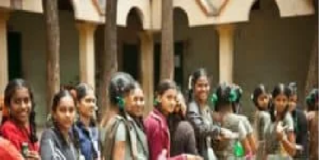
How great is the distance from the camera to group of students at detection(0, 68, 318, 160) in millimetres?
3926

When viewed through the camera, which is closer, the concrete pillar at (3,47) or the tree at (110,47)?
the tree at (110,47)

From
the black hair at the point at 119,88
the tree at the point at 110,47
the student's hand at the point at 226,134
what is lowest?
the student's hand at the point at 226,134

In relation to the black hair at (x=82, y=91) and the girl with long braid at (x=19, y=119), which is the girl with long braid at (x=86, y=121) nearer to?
the black hair at (x=82, y=91)

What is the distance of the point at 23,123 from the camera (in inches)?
154

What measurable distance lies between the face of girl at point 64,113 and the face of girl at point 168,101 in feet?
2.25

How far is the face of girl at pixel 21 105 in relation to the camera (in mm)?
3916

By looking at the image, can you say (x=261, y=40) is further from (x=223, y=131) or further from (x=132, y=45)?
(x=223, y=131)

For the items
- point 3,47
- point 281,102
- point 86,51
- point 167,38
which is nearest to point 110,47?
point 167,38

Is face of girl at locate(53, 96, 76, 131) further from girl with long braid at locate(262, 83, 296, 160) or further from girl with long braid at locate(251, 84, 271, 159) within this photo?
girl with long braid at locate(251, 84, 271, 159)

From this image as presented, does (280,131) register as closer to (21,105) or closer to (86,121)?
(86,121)

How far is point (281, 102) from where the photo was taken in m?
5.68

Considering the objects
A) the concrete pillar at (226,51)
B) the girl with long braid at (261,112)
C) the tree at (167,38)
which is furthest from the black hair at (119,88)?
the concrete pillar at (226,51)

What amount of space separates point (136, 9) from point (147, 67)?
1993mm

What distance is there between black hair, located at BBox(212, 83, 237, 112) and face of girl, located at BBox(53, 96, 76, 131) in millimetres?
1602
